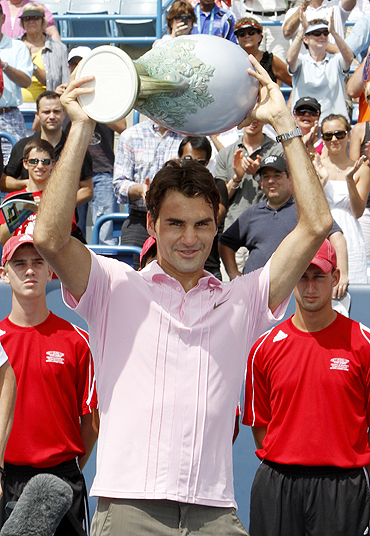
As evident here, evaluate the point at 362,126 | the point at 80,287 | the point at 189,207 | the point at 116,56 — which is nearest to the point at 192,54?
the point at 116,56

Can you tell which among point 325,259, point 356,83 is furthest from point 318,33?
point 325,259

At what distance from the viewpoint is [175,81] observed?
6.56 ft

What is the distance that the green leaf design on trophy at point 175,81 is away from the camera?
6.55 ft

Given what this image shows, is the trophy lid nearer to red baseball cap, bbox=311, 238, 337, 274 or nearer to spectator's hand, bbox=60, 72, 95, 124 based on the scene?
spectator's hand, bbox=60, 72, 95, 124

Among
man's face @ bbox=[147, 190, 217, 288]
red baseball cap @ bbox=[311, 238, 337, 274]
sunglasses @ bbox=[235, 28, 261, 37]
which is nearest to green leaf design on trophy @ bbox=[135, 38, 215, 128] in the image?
man's face @ bbox=[147, 190, 217, 288]

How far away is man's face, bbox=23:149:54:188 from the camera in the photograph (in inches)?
195

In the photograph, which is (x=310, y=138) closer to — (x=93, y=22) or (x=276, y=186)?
(x=276, y=186)

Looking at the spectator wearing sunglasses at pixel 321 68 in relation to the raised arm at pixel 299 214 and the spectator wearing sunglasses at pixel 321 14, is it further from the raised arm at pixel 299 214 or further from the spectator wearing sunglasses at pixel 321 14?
the raised arm at pixel 299 214

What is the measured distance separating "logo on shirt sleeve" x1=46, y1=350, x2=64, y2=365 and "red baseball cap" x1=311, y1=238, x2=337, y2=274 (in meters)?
1.28

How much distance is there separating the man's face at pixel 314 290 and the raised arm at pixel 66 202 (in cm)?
152

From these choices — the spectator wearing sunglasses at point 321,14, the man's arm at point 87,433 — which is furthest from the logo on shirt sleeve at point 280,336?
the spectator wearing sunglasses at point 321,14

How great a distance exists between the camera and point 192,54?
2051 millimetres

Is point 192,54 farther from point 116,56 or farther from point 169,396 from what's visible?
point 169,396

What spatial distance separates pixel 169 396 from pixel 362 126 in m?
4.47
